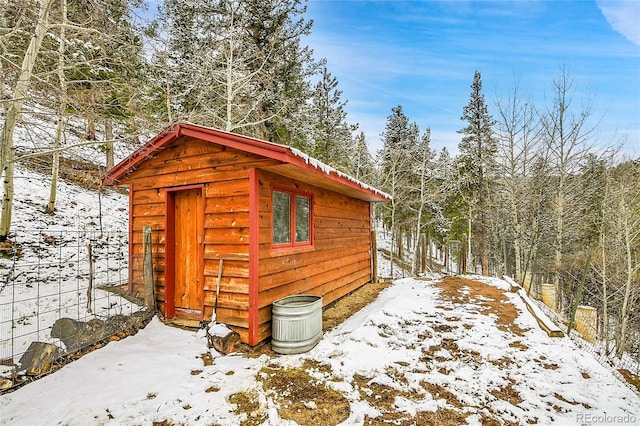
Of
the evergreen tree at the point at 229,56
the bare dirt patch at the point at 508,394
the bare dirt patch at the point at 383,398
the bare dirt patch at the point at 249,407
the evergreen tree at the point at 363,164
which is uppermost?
the evergreen tree at the point at 229,56

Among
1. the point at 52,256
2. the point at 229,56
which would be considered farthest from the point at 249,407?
the point at 229,56

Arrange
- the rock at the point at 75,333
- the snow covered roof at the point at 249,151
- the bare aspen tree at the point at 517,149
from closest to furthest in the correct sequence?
the rock at the point at 75,333 → the snow covered roof at the point at 249,151 → the bare aspen tree at the point at 517,149

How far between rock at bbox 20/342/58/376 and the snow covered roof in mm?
2913

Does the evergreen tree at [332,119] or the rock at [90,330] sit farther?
the evergreen tree at [332,119]

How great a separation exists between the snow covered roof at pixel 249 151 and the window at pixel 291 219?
1.19ft

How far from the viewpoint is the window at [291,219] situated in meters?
4.92

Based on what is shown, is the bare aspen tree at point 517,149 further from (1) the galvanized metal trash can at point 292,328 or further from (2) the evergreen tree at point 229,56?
(1) the galvanized metal trash can at point 292,328

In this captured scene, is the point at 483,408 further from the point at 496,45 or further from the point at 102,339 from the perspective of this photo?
the point at 496,45

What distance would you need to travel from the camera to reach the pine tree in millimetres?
16891

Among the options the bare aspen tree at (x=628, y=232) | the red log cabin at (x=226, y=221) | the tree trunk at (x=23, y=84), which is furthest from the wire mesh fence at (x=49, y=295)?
the bare aspen tree at (x=628, y=232)

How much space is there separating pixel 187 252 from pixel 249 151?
2.09 m

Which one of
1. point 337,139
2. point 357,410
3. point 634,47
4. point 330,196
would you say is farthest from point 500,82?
point 357,410

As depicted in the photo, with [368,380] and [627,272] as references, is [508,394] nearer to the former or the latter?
[368,380]

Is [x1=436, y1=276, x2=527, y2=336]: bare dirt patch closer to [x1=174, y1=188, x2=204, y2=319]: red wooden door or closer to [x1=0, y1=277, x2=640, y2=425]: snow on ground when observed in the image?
[x1=0, y1=277, x2=640, y2=425]: snow on ground
